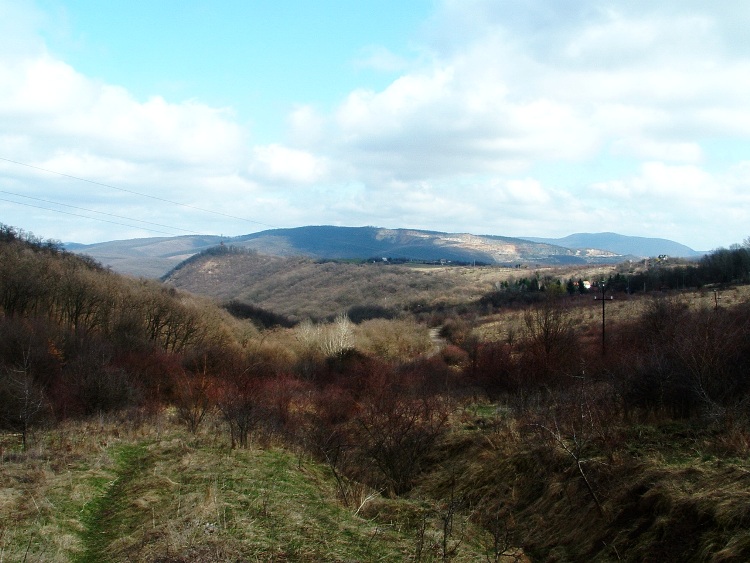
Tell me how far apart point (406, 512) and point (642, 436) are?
596 centimetres

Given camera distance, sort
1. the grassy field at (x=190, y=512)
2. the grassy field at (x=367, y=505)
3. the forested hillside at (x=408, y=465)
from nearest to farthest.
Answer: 1. the grassy field at (x=190, y=512)
2. the grassy field at (x=367, y=505)
3. the forested hillside at (x=408, y=465)

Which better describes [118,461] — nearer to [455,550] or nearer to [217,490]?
[217,490]

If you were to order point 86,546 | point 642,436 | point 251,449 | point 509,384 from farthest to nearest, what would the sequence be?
point 509,384 → point 251,449 → point 642,436 → point 86,546

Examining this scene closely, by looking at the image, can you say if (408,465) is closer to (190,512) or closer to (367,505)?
(367,505)

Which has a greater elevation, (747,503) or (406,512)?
(747,503)

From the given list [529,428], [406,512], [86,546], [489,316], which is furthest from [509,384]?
[489,316]

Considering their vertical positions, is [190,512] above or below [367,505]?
above

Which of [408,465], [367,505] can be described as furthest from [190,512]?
[408,465]

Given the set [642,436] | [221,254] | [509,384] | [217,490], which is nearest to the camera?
[217,490]

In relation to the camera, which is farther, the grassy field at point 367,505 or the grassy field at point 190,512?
the grassy field at point 367,505

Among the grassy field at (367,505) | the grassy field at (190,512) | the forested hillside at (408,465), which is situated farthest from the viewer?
the forested hillside at (408,465)

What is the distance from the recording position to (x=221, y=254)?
641 feet

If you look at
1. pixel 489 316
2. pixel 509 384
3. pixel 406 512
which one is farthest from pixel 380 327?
pixel 406 512

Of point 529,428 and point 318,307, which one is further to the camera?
point 318,307
